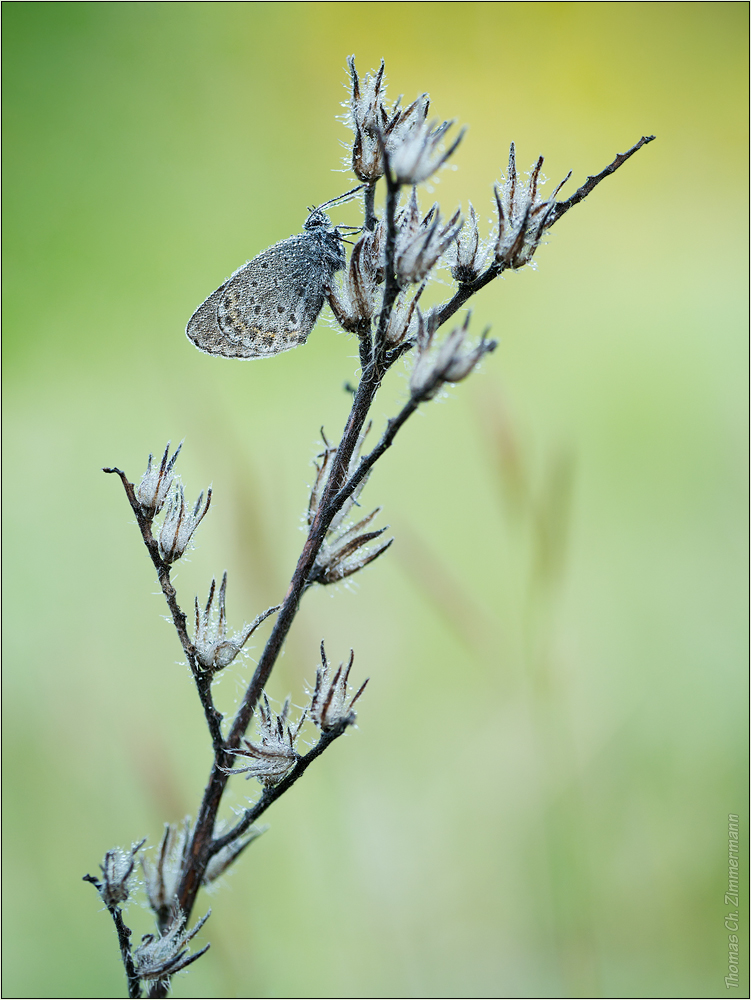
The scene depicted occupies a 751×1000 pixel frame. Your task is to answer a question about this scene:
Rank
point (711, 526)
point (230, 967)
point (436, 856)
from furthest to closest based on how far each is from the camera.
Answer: point (711, 526), point (436, 856), point (230, 967)

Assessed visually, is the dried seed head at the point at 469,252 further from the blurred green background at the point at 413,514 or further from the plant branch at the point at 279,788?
the plant branch at the point at 279,788

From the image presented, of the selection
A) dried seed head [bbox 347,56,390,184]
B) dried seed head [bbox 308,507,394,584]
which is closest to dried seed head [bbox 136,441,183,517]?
dried seed head [bbox 308,507,394,584]

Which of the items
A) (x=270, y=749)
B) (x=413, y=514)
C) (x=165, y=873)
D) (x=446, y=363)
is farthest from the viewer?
(x=413, y=514)

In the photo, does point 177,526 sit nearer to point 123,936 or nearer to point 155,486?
point 155,486

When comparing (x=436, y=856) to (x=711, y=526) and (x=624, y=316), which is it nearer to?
(x=711, y=526)

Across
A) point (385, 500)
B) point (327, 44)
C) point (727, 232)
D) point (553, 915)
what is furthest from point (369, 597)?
point (327, 44)

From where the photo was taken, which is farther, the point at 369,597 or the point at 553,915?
the point at 369,597

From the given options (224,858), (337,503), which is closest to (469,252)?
(337,503)
